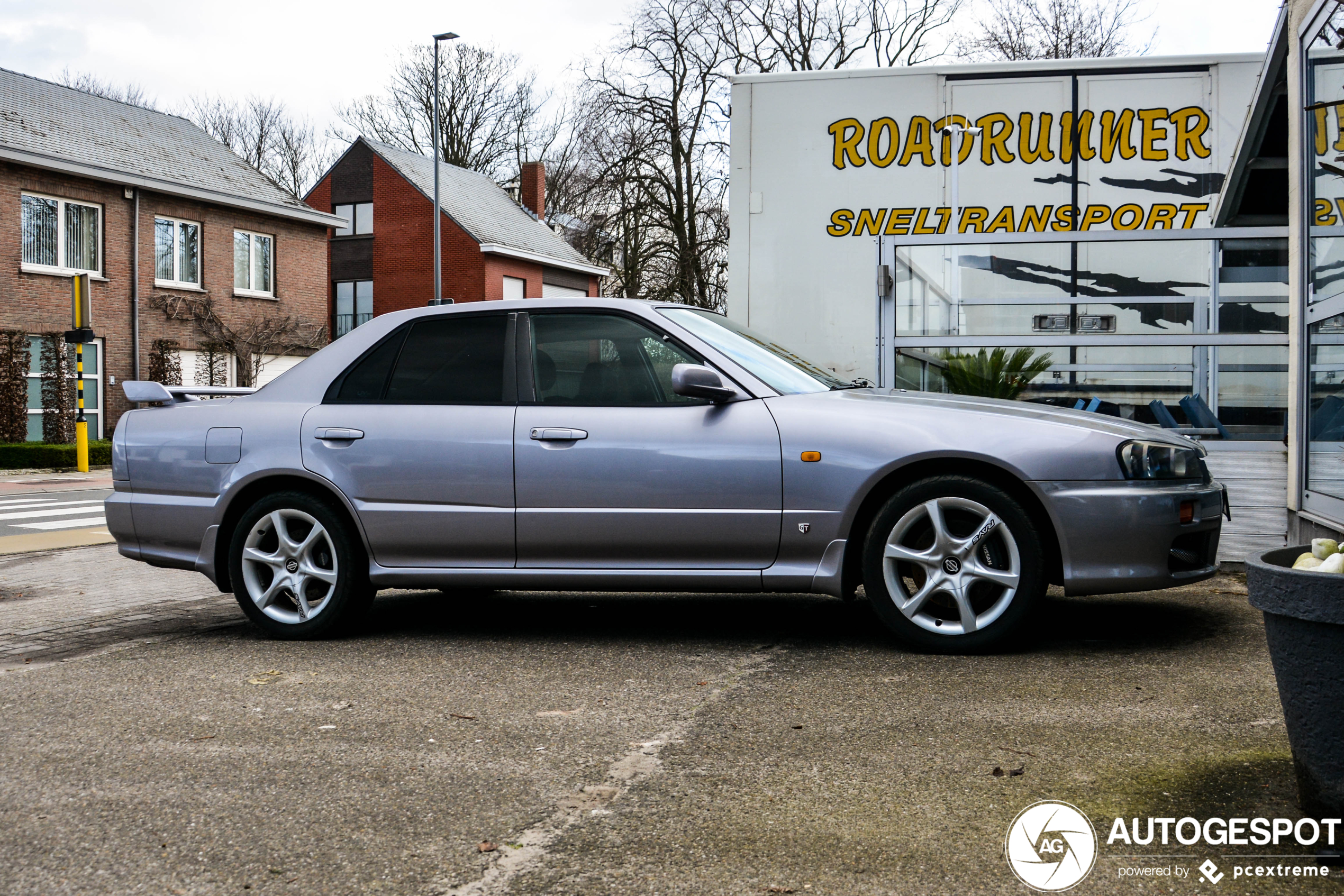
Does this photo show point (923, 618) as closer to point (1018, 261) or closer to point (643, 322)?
point (643, 322)

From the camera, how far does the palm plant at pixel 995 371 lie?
26.0ft

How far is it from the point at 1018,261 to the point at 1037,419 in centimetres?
341

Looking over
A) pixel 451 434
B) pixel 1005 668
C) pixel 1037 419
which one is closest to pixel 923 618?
pixel 1005 668

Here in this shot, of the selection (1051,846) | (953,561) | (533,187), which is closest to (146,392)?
(953,561)

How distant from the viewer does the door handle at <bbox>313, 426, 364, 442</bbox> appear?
551 cm

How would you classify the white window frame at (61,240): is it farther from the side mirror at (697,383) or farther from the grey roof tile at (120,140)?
the side mirror at (697,383)

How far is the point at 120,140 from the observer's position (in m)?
27.5

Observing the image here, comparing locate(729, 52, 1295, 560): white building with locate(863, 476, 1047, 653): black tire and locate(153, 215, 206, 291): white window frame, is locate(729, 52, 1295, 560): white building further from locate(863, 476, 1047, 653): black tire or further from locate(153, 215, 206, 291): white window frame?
locate(153, 215, 206, 291): white window frame

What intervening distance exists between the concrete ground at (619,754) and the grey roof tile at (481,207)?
3283 centimetres

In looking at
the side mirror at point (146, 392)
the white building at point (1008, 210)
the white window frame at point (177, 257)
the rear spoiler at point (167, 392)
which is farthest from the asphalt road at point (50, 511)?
the white window frame at point (177, 257)

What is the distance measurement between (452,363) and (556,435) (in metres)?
0.70

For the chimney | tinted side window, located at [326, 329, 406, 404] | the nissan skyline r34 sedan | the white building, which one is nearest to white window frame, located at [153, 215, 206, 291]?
the chimney

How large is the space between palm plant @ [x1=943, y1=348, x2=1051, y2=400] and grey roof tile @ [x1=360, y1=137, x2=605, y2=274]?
99.4 ft

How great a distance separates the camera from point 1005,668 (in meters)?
4.68
